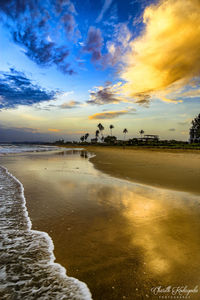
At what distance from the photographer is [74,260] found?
11.6 feet

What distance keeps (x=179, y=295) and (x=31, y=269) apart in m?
2.91

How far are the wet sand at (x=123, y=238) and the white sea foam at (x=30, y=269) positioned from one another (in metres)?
0.20

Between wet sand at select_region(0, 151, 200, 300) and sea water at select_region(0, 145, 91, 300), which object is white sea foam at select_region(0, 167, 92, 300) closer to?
sea water at select_region(0, 145, 91, 300)

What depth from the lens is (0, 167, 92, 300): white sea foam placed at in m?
2.84

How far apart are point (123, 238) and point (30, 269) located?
2.36 m

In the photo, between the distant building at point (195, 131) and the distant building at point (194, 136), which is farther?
the distant building at point (194, 136)

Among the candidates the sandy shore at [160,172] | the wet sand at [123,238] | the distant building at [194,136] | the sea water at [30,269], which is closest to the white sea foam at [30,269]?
the sea water at [30,269]

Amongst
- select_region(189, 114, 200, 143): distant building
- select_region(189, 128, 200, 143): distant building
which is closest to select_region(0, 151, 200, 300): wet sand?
select_region(189, 114, 200, 143): distant building

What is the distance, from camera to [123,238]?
4.38m

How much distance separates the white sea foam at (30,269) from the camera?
284cm

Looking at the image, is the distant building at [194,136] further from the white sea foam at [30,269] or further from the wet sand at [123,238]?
the white sea foam at [30,269]

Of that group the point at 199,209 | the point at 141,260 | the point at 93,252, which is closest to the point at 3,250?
the point at 93,252

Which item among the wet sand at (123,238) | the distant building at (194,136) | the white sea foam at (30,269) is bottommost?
the white sea foam at (30,269)

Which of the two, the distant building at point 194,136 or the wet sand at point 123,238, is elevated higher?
the distant building at point 194,136
